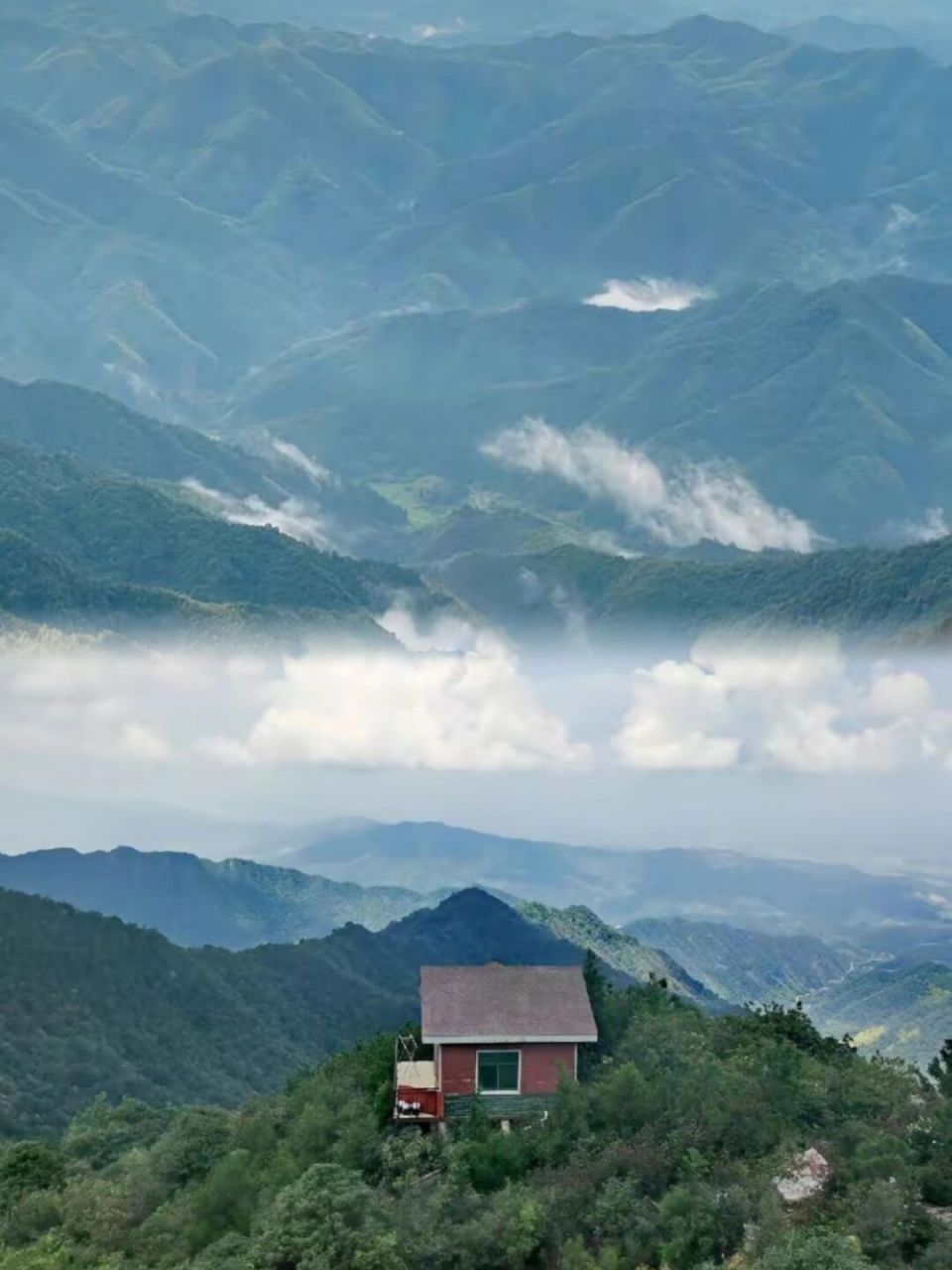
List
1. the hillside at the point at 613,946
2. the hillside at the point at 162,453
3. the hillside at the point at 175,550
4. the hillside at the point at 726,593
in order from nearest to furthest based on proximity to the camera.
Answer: the hillside at the point at 613,946 → the hillside at the point at 726,593 → the hillside at the point at 175,550 → the hillside at the point at 162,453

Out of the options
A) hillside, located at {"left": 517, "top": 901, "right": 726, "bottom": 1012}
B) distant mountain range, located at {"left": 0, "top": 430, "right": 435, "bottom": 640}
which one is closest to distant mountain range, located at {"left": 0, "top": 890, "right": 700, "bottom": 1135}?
hillside, located at {"left": 517, "top": 901, "right": 726, "bottom": 1012}

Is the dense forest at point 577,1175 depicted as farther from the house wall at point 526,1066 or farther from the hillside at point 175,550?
the hillside at point 175,550

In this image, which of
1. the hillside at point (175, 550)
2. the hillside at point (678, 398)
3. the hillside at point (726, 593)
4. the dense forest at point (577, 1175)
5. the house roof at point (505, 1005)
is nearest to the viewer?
the dense forest at point (577, 1175)

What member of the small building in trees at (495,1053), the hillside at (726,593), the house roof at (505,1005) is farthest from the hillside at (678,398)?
the small building in trees at (495,1053)

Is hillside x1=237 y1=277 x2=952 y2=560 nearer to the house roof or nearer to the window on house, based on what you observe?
the house roof

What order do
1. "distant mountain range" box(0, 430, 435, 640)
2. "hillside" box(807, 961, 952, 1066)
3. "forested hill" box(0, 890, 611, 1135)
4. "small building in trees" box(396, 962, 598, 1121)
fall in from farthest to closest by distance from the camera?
1. "distant mountain range" box(0, 430, 435, 640)
2. "forested hill" box(0, 890, 611, 1135)
3. "hillside" box(807, 961, 952, 1066)
4. "small building in trees" box(396, 962, 598, 1121)

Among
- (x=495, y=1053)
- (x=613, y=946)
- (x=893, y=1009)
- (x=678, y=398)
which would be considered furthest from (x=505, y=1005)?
(x=678, y=398)
